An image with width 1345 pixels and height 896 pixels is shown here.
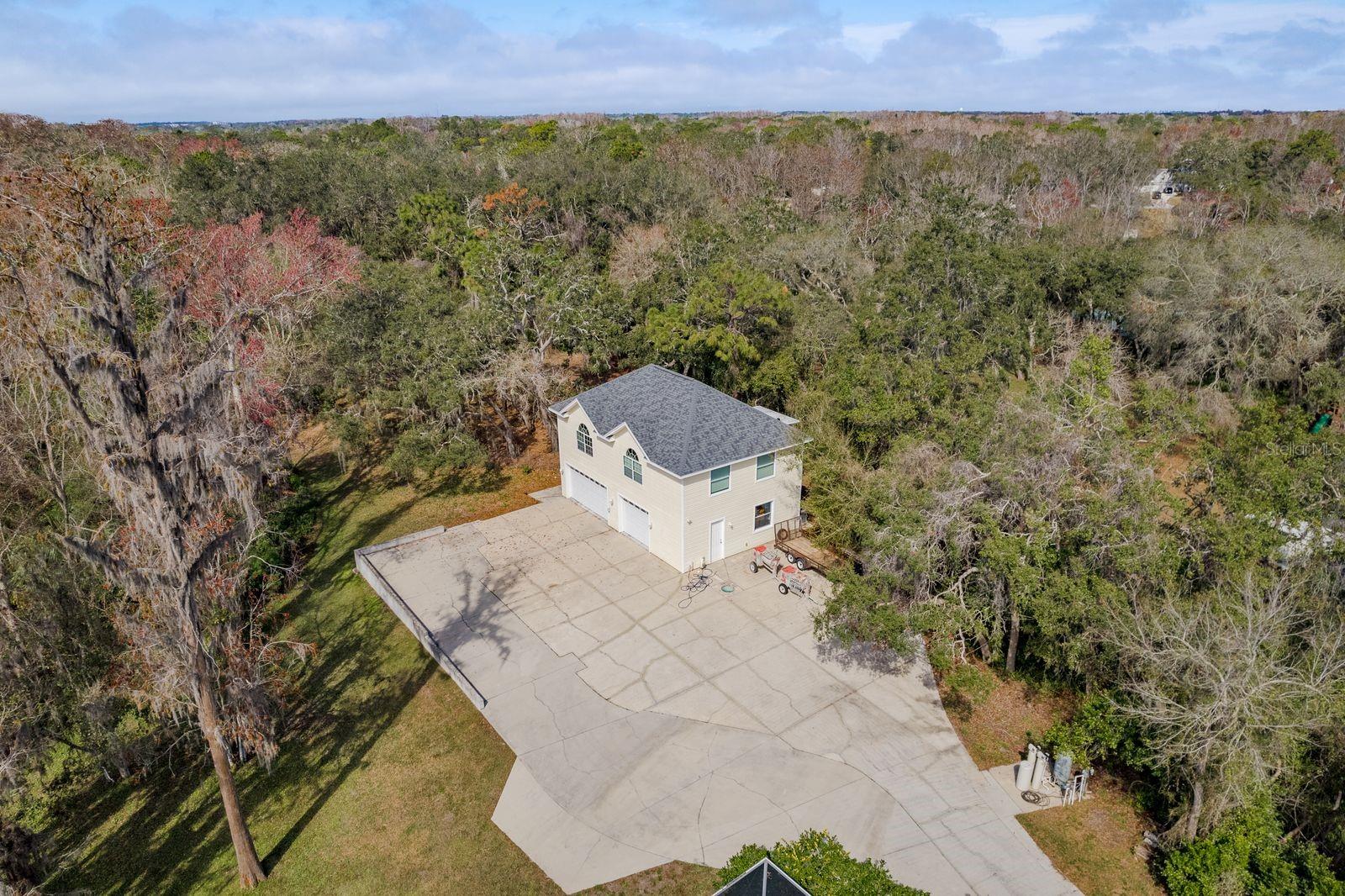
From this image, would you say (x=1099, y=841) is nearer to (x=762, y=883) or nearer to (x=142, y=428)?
(x=762, y=883)

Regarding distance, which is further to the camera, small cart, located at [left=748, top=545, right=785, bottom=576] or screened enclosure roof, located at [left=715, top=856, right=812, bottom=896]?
small cart, located at [left=748, top=545, right=785, bottom=576]

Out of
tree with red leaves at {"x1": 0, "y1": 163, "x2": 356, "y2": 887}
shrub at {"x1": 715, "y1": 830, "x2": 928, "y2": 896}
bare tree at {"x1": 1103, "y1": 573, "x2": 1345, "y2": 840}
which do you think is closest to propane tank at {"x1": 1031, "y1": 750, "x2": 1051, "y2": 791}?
bare tree at {"x1": 1103, "y1": 573, "x2": 1345, "y2": 840}

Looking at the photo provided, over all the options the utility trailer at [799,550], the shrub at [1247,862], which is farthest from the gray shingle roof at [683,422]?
the shrub at [1247,862]

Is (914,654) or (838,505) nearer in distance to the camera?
(914,654)

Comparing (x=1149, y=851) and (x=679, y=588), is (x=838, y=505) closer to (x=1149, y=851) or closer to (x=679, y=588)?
(x=679, y=588)

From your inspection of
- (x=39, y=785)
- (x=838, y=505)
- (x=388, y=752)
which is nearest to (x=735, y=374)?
(x=838, y=505)

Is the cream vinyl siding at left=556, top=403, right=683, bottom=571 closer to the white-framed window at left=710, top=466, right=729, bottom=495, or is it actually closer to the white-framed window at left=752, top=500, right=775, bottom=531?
the white-framed window at left=752, top=500, right=775, bottom=531
